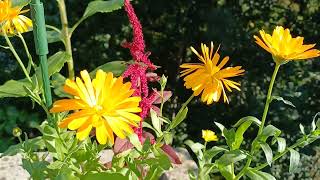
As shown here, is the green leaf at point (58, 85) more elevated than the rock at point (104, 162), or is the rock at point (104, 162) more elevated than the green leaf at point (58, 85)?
the green leaf at point (58, 85)

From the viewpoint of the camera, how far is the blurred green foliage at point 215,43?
2789 mm

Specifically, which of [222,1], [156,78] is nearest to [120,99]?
[156,78]

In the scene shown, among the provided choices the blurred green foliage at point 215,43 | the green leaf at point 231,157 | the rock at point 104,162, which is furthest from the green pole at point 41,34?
the blurred green foliage at point 215,43

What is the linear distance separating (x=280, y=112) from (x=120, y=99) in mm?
1756

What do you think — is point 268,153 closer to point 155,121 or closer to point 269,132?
point 269,132

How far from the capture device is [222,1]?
117 inches

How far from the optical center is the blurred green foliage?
2.79m

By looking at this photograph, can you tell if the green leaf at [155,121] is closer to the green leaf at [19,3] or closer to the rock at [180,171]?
Result: the green leaf at [19,3]

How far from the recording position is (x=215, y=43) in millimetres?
2969

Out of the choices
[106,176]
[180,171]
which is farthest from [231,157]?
[180,171]

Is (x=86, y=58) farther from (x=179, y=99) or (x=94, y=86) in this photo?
(x=94, y=86)

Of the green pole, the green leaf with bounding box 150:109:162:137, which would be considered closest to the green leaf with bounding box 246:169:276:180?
the green leaf with bounding box 150:109:162:137

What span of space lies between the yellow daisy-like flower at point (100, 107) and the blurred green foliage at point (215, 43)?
1.65m

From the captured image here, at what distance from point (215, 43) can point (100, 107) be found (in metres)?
1.95
